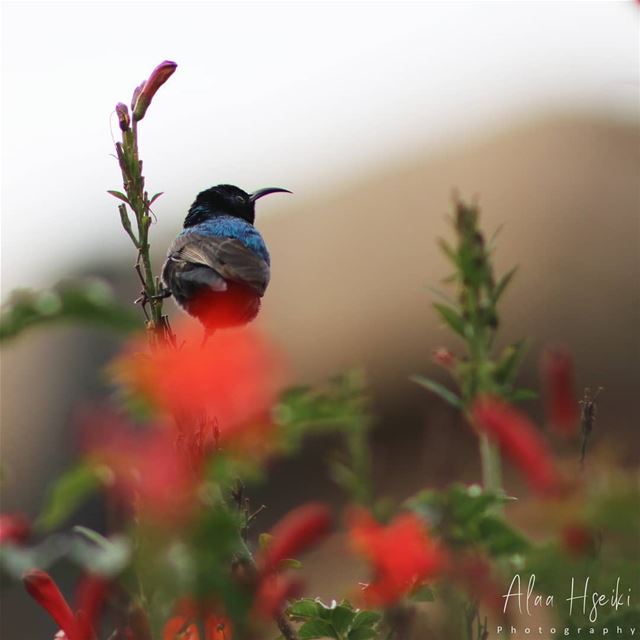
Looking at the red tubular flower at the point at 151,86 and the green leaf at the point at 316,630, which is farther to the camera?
the red tubular flower at the point at 151,86

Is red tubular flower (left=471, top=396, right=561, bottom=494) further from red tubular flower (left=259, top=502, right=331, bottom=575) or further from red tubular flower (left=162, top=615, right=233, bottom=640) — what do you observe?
red tubular flower (left=162, top=615, right=233, bottom=640)

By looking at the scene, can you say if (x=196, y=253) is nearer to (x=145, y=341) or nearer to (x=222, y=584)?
(x=145, y=341)

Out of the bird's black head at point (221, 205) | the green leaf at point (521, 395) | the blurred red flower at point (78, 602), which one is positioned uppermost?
the bird's black head at point (221, 205)

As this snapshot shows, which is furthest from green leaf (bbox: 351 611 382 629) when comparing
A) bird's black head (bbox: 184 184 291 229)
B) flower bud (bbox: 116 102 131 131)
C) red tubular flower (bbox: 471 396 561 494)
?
bird's black head (bbox: 184 184 291 229)

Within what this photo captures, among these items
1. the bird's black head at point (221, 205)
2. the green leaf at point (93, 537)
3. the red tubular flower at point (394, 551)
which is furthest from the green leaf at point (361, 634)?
the bird's black head at point (221, 205)

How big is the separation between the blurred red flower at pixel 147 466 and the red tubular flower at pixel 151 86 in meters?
0.67

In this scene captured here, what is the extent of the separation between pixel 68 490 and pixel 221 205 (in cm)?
453

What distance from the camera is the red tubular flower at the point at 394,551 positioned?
140cm

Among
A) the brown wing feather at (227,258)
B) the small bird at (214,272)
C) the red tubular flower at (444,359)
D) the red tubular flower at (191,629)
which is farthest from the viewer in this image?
the brown wing feather at (227,258)

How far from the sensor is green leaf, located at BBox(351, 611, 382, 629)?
1.81 m

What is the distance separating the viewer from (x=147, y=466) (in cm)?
145

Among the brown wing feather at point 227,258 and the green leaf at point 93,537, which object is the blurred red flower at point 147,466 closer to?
the green leaf at point 93,537

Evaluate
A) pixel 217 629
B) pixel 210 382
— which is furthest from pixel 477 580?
pixel 217 629

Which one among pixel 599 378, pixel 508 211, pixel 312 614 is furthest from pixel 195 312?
pixel 508 211
